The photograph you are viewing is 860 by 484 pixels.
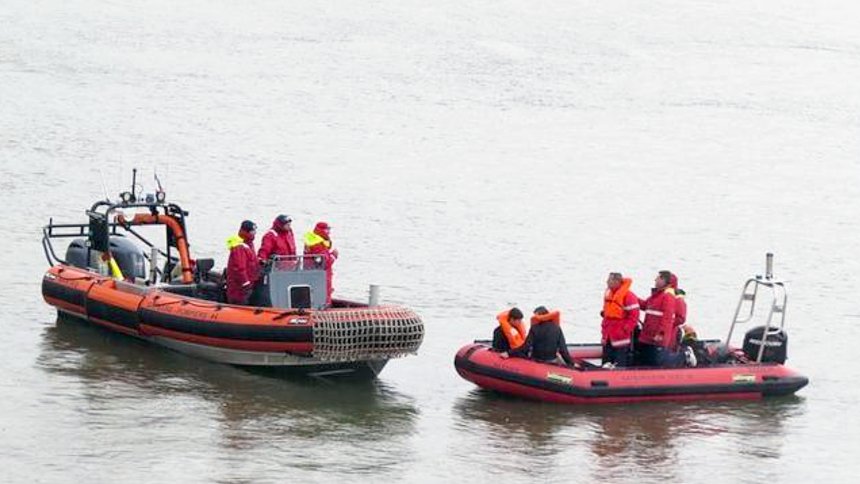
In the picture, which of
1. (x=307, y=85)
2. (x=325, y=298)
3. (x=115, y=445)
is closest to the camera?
(x=115, y=445)

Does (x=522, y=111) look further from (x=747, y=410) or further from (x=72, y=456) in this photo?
(x=72, y=456)

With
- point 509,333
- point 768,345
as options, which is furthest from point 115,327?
point 768,345

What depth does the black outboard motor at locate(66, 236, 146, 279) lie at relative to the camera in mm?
18656

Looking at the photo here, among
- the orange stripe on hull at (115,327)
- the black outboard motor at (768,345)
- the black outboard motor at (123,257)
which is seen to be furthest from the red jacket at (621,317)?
the black outboard motor at (123,257)

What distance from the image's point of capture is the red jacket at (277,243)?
55.1ft

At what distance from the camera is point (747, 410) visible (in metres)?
16.4

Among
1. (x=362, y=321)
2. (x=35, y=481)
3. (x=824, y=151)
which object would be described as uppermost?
(x=824, y=151)

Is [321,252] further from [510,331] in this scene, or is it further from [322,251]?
[510,331]

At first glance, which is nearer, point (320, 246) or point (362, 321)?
point (362, 321)

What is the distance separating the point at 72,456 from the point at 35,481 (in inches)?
27.9

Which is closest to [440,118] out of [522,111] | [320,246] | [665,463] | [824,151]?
[522,111]

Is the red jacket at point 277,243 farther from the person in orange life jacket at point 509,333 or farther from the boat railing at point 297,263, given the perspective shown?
the person in orange life jacket at point 509,333

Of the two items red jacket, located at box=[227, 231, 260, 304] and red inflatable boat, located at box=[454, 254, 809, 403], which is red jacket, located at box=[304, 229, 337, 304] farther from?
red inflatable boat, located at box=[454, 254, 809, 403]

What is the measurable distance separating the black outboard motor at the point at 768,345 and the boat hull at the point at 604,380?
1.10ft
